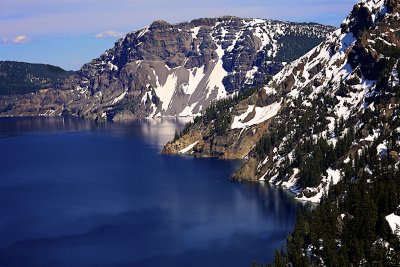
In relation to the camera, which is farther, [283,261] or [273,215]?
[273,215]

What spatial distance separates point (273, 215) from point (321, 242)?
4892 centimetres

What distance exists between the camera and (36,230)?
561 ft

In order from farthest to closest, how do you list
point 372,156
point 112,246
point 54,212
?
point 54,212, point 372,156, point 112,246

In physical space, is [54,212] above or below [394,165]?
below

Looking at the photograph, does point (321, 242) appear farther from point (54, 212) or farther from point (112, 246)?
point (54, 212)

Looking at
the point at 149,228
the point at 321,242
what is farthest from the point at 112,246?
the point at 321,242

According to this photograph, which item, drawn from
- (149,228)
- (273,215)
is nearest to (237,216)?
(273,215)

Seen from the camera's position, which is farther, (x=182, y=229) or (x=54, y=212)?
(x=54, y=212)

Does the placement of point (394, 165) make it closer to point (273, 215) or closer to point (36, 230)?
point (273, 215)

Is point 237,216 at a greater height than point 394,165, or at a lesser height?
lesser

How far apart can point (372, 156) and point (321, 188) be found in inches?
869

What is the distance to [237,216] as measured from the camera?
17900cm

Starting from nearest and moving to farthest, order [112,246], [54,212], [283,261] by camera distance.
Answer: [283,261], [112,246], [54,212]

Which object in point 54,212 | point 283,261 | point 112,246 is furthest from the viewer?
point 54,212
